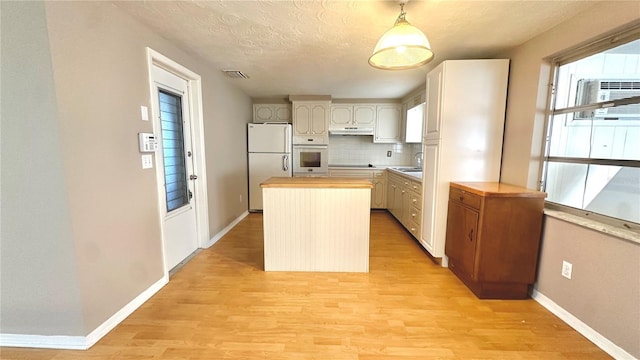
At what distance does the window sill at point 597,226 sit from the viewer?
1.39 metres

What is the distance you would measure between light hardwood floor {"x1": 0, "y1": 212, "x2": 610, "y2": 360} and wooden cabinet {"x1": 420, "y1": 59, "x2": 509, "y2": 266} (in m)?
0.77

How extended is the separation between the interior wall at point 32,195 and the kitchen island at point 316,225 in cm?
139

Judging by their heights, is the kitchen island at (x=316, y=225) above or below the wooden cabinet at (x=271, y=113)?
below

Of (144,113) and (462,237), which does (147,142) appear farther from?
(462,237)

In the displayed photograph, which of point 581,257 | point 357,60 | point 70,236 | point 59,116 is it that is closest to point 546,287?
point 581,257

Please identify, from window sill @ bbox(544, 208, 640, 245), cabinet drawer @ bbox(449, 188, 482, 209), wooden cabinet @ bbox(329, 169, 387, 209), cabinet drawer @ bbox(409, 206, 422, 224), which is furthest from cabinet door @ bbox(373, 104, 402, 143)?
window sill @ bbox(544, 208, 640, 245)

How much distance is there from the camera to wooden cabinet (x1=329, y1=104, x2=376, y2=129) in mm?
4812

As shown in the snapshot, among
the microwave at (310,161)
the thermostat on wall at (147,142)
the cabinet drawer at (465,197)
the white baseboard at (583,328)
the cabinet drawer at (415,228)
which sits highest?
the thermostat on wall at (147,142)

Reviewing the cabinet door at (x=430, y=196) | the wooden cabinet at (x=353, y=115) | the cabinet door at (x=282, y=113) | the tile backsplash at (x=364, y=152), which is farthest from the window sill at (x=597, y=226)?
the cabinet door at (x=282, y=113)

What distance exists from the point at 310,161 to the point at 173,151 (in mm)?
2615

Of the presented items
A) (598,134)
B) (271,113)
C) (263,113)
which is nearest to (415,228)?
(598,134)

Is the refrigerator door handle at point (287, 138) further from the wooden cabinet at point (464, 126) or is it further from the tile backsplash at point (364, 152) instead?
the wooden cabinet at point (464, 126)

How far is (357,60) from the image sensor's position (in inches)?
107

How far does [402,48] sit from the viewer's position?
153 cm
